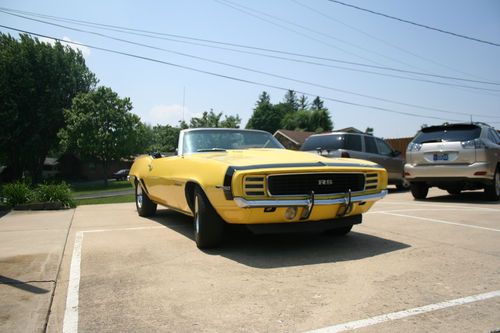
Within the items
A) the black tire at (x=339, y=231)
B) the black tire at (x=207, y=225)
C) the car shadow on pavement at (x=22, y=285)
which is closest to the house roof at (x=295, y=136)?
the black tire at (x=339, y=231)

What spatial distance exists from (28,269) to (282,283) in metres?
2.40

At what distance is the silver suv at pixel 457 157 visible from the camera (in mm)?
8805

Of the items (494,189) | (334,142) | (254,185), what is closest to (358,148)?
(334,142)

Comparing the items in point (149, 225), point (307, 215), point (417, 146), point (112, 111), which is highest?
point (112, 111)

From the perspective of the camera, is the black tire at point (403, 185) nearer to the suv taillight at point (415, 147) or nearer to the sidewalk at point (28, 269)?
the suv taillight at point (415, 147)

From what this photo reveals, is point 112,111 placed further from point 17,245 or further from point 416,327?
point 416,327

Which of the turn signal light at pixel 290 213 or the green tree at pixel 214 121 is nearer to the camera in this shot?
the turn signal light at pixel 290 213

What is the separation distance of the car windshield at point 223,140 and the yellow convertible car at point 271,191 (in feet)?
1.18

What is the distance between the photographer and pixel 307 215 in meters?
4.23

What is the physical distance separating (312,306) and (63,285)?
6.71 feet

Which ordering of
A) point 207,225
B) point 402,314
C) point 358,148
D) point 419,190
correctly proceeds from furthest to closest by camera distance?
point 358,148, point 419,190, point 207,225, point 402,314

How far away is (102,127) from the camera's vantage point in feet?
141

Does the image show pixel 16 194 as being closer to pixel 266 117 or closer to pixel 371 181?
pixel 371 181

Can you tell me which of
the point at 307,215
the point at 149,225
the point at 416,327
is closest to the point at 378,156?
the point at 149,225
